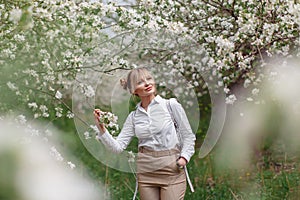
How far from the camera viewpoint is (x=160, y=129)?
9.75 ft

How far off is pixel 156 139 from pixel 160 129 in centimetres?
7

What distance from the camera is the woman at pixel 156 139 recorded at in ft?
9.81

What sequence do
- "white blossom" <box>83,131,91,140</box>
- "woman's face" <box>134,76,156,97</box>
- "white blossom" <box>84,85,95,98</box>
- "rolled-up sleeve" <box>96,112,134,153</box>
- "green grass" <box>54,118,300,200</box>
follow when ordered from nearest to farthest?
"woman's face" <box>134,76,156,97</box> < "rolled-up sleeve" <box>96,112,134,153</box> < "white blossom" <box>83,131,91,140</box> < "white blossom" <box>84,85,95,98</box> < "green grass" <box>54,118,300,200</box>

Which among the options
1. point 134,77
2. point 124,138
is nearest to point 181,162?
point 124,138

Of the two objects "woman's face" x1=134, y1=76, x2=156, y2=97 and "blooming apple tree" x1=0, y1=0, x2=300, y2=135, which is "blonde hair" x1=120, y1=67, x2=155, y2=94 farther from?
"blooming apple tree" x1=0, y1=0, x2=300, y2=135

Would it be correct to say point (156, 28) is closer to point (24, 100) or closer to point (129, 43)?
point (129, 43)

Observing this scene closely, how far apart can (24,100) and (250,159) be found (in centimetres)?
289

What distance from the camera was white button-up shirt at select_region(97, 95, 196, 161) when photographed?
299 centimetres

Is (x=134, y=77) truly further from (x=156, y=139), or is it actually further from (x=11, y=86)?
(x=11, y=86)

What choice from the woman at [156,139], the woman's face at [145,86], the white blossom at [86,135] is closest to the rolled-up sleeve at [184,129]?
the woman at [156,139]

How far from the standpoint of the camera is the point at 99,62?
4.05 meters

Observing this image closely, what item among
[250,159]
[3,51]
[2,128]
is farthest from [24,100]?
[2,128]

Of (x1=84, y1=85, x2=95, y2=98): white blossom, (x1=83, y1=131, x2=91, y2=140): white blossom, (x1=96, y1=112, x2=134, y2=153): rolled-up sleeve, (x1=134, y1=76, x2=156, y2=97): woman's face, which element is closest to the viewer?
(x1=134, y1=76, x2=156, y2=97): woman's face

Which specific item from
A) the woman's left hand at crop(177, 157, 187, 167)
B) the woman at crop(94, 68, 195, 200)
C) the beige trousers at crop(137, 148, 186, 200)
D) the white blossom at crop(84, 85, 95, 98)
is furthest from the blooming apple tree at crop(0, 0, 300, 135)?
the woman's left hand at crop(177, 157, 187, 167)
